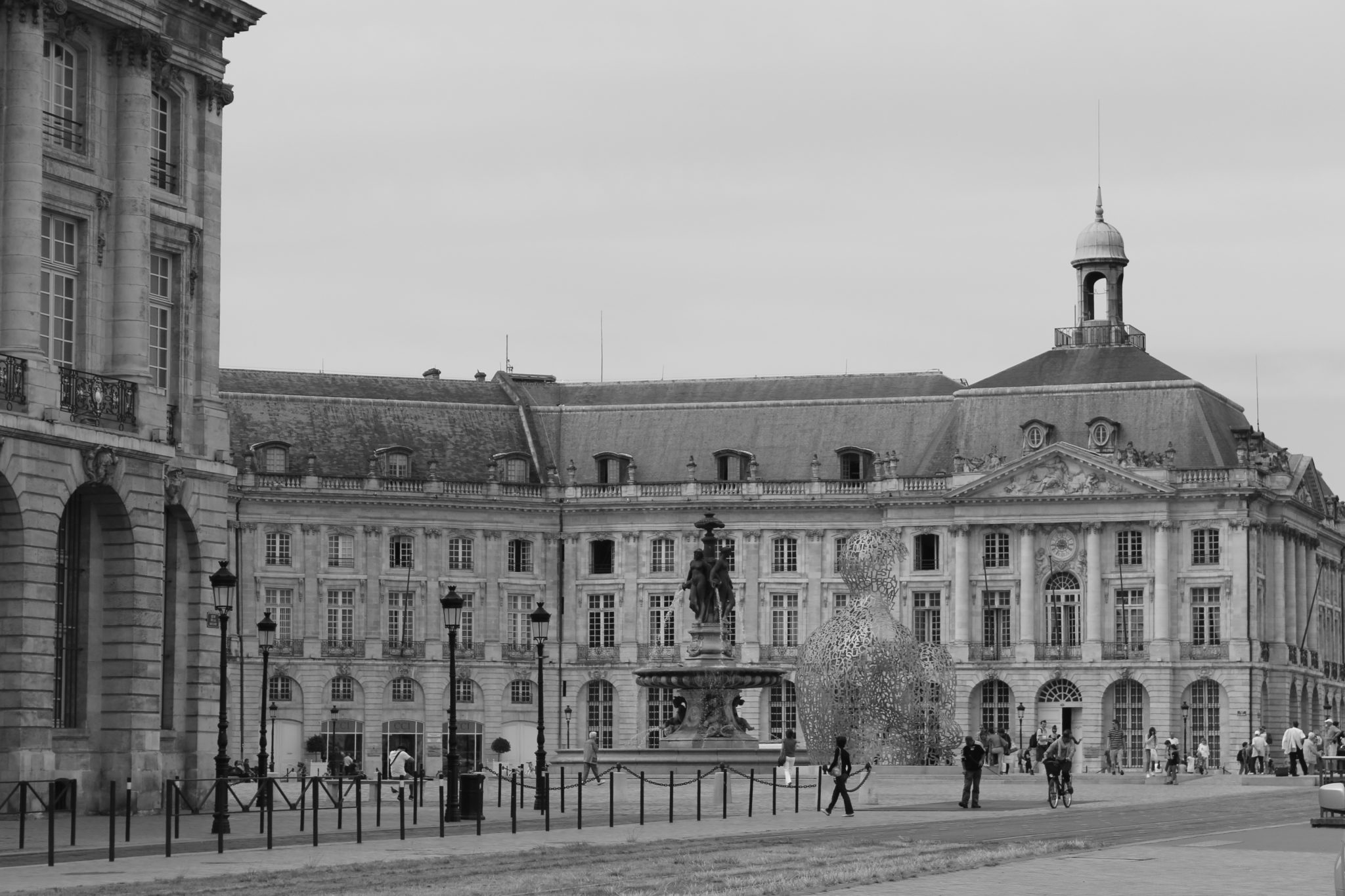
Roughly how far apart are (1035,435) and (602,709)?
23.0 metres

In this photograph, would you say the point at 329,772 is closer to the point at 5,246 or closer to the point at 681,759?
the point at 681,759

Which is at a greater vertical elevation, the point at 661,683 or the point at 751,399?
the point at 751,399

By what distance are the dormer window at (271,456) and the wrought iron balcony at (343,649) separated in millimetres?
7809

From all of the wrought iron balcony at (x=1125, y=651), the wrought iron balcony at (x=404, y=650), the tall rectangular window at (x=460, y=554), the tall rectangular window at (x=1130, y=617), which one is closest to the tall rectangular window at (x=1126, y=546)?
the tall rectangular window at (x=1130, y=617)

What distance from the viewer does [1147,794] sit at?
6900cm

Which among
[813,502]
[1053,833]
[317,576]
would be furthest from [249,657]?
[1053,833]

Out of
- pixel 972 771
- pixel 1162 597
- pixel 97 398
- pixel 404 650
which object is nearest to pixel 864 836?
pixel 972 771

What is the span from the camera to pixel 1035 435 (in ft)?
390

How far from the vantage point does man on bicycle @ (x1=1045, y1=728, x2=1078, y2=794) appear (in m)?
56.2

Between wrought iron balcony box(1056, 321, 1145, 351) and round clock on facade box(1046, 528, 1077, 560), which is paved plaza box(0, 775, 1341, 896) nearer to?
round clock on facade box(1046, 528, 1077, 560)

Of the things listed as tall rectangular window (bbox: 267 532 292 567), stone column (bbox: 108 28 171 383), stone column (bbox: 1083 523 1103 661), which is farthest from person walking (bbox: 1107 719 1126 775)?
stone column (bbox: 108 28 171 383)

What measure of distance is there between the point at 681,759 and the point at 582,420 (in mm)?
68249

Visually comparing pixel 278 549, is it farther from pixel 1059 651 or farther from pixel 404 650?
pixel 1059 651

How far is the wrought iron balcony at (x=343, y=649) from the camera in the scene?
117 metres
